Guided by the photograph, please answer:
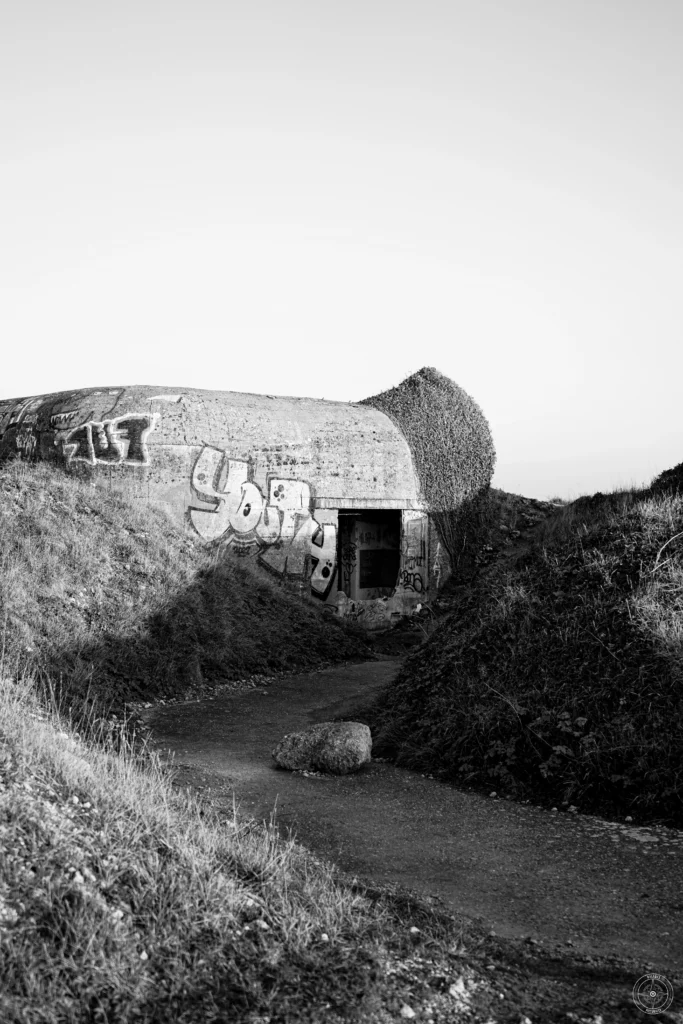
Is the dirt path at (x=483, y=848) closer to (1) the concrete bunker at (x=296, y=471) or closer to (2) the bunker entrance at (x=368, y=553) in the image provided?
(1) the concrete bunker at (x=296, y=471)

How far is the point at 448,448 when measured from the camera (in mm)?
20219

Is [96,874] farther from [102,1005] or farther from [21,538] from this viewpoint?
[21,538]

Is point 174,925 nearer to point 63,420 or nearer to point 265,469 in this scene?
point 265,469

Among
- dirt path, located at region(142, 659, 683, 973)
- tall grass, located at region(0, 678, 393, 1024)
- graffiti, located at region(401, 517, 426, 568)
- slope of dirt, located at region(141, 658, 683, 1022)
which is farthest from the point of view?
graffiti, located at region(401, 517, 426, 568)

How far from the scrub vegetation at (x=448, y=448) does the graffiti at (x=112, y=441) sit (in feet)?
19.1

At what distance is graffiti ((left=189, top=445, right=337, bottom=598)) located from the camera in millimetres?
17000

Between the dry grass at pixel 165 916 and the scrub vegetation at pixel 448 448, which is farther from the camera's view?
the scrub vegetation at pixel 448 448

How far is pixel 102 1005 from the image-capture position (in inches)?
153

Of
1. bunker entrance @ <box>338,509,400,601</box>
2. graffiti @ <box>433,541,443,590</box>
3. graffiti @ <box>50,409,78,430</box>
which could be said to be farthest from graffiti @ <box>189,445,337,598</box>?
graffiti @ <box>50,409,78,430</box>

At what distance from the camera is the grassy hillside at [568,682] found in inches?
296

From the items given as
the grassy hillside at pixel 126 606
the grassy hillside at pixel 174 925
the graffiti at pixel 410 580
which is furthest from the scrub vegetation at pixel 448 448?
the grassy hillside at pixel 174 925

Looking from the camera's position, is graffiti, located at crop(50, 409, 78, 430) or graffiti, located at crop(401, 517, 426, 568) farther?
graffiti, located at crop(401, 517, 426, 568)

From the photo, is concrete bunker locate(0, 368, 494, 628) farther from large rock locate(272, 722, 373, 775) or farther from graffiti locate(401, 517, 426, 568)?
large rock locate(272, 722, 373, 775)

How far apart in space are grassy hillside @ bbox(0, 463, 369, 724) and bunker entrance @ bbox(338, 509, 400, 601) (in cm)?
278
